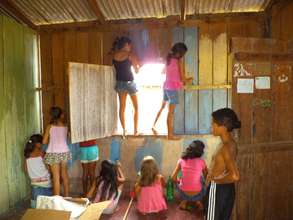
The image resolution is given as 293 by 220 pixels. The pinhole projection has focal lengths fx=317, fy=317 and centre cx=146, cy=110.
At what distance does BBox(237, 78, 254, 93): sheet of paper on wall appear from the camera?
12.0 feet

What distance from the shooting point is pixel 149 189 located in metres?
4.36

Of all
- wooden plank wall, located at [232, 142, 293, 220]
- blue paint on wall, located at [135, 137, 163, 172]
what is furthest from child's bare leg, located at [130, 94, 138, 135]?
wooden plank wall, located at [232, 142, 293, 220]

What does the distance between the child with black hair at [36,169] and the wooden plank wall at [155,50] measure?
1181 mm

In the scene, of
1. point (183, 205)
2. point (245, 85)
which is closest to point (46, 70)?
point (183, 205)

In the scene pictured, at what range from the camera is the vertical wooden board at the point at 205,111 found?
17.6 ft

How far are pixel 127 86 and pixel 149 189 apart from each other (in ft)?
5.68

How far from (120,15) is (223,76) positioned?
2.01 m

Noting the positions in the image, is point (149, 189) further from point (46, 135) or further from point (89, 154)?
point (46, 135)

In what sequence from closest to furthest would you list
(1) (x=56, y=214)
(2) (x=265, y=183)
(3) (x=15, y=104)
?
(1) (x=56, y=214) → (2) (x=265, y=183) → (3) (x=15, y=104)

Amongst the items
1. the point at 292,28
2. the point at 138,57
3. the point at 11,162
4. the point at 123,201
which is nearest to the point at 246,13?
the point at 292,28

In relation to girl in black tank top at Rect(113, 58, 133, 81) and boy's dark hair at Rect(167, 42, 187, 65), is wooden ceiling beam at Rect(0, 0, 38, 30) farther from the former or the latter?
boy's dark hair at Rect(167, 42, 187, 65)

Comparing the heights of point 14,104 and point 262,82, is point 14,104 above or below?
below

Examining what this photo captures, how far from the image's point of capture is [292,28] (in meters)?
3.86

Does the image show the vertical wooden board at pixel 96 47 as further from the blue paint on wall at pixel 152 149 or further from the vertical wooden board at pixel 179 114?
the blue paint on wall at pixel 152 149
